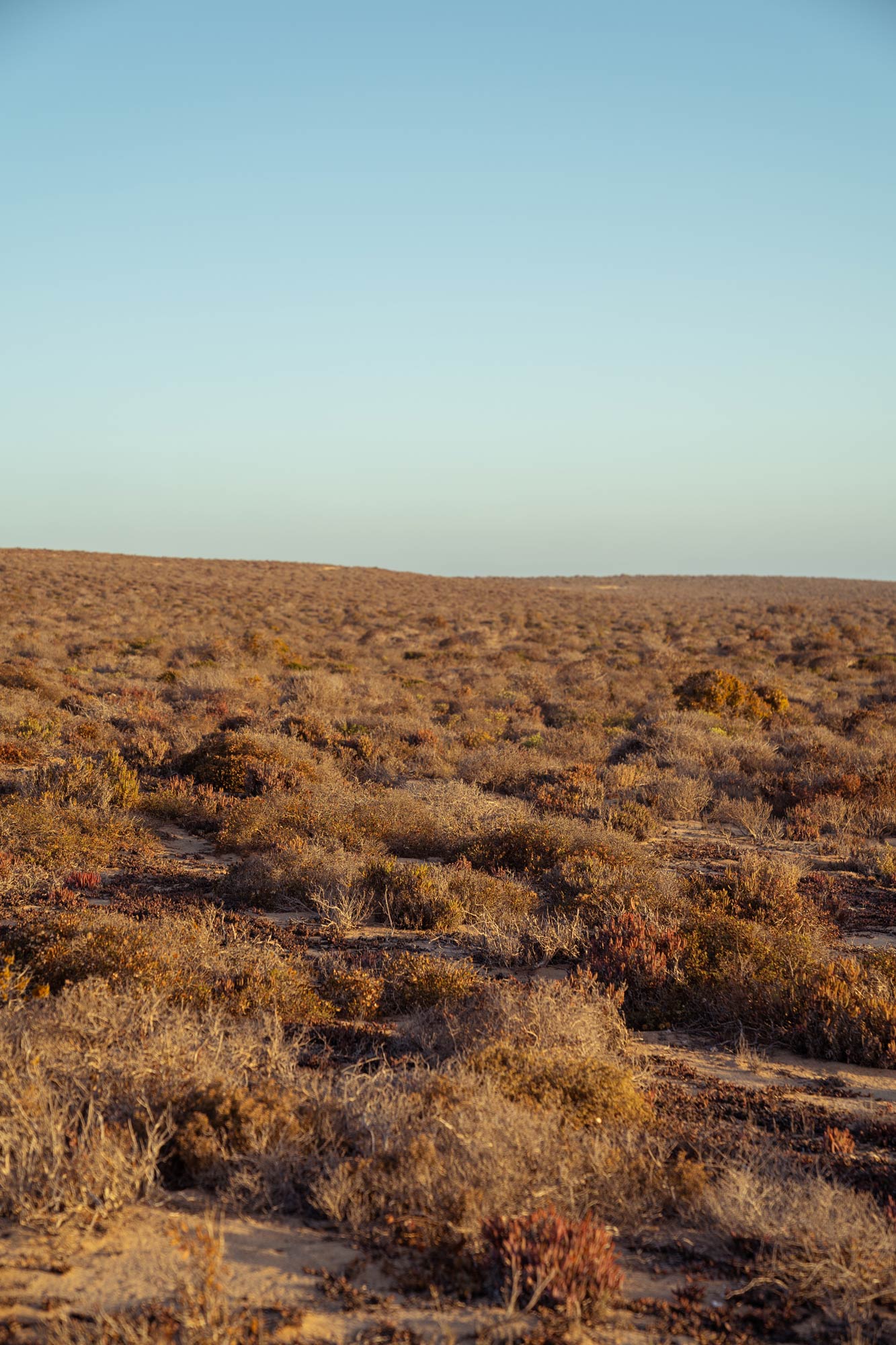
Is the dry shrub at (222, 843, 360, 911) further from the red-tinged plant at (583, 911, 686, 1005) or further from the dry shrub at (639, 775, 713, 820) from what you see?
the dry shrub at (639, 775, 713, 820)

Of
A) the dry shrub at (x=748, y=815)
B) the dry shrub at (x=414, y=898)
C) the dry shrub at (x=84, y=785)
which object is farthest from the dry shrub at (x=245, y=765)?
the dry shrub at (x=748, y=815)

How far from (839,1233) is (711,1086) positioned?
1642mm

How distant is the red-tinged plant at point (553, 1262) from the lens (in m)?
2.93

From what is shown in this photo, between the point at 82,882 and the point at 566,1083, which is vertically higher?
the point at 566,1083

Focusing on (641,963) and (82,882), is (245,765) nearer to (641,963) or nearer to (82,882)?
(82,882)

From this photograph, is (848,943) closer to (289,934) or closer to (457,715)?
(289,934)

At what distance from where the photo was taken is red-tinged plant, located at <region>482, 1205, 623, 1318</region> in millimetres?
2932

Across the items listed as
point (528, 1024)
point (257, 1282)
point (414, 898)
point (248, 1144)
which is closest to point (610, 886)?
point (414, 898)

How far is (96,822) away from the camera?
918 cm

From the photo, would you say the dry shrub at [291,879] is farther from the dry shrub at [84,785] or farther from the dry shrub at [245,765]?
the dry shrub at [84,785]

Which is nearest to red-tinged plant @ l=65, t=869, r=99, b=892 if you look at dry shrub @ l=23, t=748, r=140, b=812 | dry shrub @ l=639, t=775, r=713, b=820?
dry shrub @ l=23, t=748, r=140, b=812

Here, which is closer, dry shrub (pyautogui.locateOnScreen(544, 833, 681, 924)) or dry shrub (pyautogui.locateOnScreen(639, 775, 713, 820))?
dry shrub (pyautogui.locateOnScreen(544, 833, 681, 924))

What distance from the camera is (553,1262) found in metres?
3.00

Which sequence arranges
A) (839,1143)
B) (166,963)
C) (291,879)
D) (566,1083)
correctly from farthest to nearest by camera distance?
(291,879) < (166,963) < (566,1083) < (839,1143)
